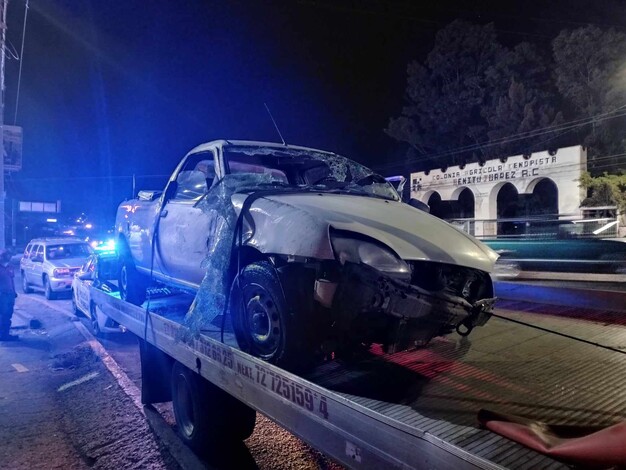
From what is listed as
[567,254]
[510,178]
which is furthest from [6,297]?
[510,178]

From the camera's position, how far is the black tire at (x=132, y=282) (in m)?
6.07

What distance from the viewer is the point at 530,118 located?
26.4 meters

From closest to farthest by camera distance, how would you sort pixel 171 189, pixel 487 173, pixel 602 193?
pixel 171 189
pixel 602 193
pixel 487 173

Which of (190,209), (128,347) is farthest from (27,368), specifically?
(190,209)

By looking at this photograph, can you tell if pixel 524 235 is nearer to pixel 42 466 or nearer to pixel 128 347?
pixel 128 347

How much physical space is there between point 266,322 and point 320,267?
1.92 ft

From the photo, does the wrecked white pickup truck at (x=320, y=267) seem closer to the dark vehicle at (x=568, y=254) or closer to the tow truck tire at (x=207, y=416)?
the tow truck tire at (x=207, y=416)

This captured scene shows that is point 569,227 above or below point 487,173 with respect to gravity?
below

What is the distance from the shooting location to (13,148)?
21641 millimetres

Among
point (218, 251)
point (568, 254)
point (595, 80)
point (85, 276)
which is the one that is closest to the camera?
point (218, 251)

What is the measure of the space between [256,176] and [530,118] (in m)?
26.2

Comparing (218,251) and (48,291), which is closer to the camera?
(218,251)

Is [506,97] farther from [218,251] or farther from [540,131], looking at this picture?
[218,251]

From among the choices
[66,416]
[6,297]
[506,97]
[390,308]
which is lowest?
[66,416]
